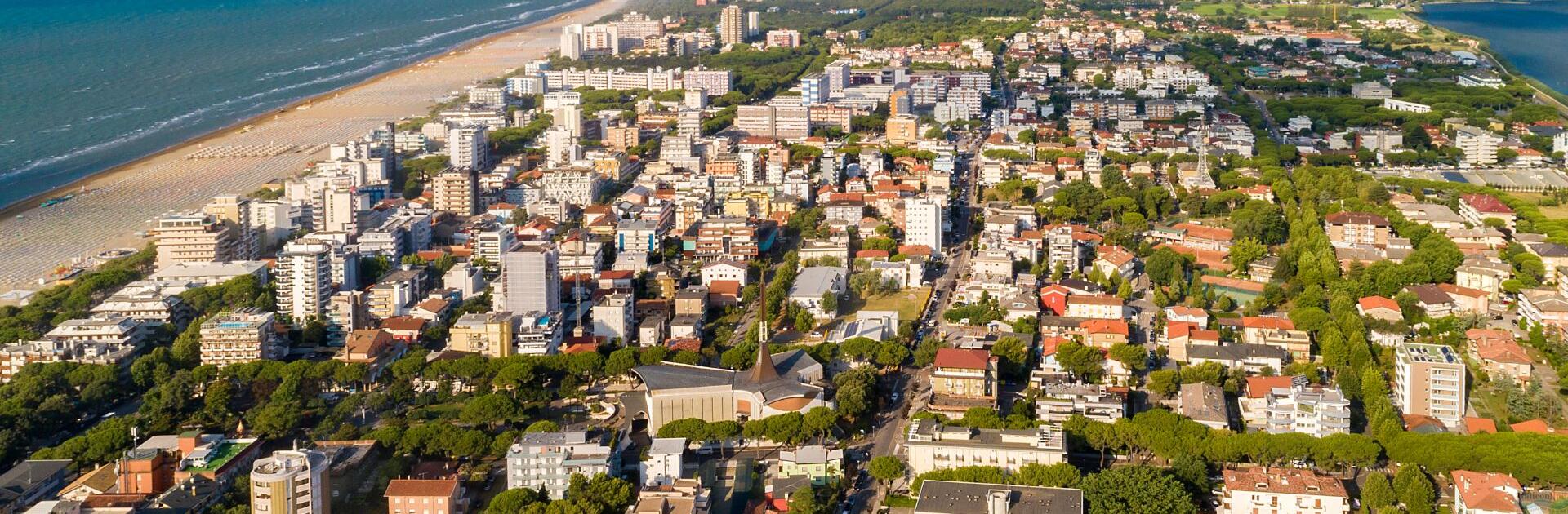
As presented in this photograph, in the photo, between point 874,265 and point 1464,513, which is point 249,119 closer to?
point 874,265

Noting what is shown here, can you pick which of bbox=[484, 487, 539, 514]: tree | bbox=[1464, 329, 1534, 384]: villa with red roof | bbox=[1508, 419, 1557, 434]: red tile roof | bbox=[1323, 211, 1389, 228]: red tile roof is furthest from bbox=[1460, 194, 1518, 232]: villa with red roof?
bbox=[484, 487, 539, 514]: tree

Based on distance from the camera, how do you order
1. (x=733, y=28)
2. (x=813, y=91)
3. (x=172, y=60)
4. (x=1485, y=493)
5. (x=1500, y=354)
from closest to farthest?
(x=1485, y=493) < (x=1500, y=354) < (x=813, y=91) < (x=172, y=60) < (x=733, y=28)

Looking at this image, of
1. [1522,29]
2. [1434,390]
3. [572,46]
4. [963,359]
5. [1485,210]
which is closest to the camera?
[1434,390]

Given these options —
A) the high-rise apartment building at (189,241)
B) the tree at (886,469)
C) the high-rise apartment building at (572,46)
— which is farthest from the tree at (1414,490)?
the high-rise apartment building at (572,46)

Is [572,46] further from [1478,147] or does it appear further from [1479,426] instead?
[1479,426]

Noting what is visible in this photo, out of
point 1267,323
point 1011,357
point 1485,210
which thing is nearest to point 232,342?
point 1011,357

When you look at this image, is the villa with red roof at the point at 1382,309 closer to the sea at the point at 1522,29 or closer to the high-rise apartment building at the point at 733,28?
the sea at the point at 1522,29

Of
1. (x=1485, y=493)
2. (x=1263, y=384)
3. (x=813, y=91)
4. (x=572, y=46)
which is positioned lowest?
(x=1485, y=493)

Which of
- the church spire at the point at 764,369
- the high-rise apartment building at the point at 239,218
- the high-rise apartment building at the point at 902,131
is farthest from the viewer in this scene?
the high-rise apartment building at the point at 902,131
